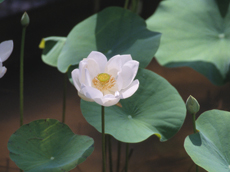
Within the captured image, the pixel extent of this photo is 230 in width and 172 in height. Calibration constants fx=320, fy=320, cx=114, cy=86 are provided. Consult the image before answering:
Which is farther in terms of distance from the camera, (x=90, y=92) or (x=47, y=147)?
(x=47, y=147)

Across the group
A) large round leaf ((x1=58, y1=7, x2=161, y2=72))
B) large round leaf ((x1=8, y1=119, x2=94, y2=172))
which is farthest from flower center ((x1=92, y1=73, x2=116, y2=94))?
large round leaf ((x1=58, y1=7, x2=161, y2=72))

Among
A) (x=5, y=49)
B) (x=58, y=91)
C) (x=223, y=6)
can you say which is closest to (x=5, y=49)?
(x=5, y=49)

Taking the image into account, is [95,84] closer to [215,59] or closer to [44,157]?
[44,157]

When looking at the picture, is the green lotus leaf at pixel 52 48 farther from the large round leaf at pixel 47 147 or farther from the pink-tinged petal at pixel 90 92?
the pink-tinged petal at pixel 90 92

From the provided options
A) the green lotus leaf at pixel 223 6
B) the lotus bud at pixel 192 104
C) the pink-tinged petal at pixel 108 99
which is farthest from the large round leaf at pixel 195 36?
the pink-tinged petal at pixel 108 99

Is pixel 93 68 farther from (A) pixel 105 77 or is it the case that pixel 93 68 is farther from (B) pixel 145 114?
(B) pixel 145 114

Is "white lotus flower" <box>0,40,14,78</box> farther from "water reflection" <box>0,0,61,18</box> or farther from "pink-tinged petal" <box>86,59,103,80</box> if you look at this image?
"water reflection" <box>0,0,61,18</box>

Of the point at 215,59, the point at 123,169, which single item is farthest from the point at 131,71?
the point at 215,59
